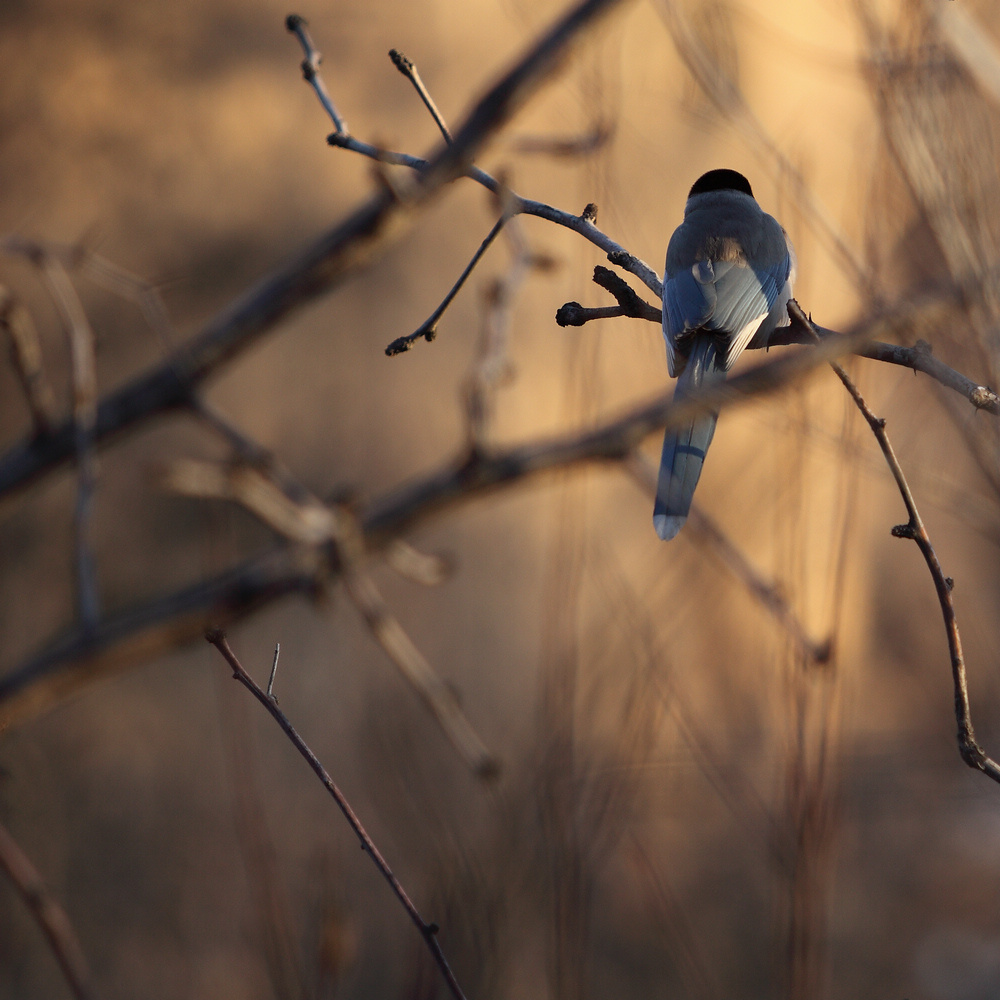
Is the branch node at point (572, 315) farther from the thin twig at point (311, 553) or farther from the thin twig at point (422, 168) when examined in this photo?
the thin twig at point (311, 553)

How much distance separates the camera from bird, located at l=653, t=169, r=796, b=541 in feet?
5.63

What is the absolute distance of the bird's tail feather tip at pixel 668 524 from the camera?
4.67 feet

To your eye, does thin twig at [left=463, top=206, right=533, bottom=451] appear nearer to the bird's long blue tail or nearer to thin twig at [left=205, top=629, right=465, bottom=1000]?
thin twig at [left=205, top=629, right=465, bottom=1000]

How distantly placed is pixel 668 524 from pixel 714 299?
69 centimetres

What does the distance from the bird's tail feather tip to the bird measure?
0.13m

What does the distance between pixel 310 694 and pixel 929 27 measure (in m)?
2.61

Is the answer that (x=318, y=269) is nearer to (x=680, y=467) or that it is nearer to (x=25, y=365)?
(x=25, y=365)

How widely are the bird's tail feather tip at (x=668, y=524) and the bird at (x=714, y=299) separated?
0.43ft

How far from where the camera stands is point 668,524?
1468mm

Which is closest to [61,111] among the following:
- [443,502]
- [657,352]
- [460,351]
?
[460,351]

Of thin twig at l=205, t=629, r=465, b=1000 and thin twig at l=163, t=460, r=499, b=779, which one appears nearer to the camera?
thin twig at l=163, t=460, r=499, b=779

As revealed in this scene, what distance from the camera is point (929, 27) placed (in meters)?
1.22

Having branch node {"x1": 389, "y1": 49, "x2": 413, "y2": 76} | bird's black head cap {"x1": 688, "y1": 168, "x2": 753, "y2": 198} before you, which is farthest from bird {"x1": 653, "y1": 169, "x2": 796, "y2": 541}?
branch node {"x1": 389, "y1": 49, "x2": 413, "y2": 76}

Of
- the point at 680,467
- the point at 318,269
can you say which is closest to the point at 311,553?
the point at 318,269
